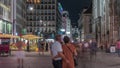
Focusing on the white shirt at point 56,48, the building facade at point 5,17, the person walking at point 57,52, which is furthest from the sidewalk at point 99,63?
the building facade at point 5,17

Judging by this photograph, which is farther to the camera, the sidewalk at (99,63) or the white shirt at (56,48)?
the sidewalk at (99,63)

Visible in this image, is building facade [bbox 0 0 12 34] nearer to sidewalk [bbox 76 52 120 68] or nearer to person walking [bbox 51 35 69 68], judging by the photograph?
sidewalk [bbox 76 52 120 68]

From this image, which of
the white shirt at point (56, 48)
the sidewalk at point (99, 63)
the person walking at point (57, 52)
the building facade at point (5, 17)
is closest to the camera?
the person walking at point (57, 52)

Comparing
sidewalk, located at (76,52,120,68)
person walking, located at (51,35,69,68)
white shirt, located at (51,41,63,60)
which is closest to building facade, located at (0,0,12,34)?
sidewalk, located at (76,52,120,68)

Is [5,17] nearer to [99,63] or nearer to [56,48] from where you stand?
[99,63]

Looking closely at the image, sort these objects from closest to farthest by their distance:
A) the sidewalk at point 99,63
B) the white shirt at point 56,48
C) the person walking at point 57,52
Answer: the person walking at point 57,52
the white shirt at point 56,48
the sidewalk at point 99,63

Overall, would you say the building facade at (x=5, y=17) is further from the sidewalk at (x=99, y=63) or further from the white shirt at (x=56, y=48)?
the white shirt at (x=56, y=48)

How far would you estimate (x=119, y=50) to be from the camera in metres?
50.3

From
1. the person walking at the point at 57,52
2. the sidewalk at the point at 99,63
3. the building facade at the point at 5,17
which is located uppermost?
the building facade at the point at 5,17

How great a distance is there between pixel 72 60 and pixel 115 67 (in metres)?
16.1

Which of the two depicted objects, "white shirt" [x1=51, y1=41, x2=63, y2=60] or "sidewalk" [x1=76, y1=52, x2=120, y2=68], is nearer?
"white shirt" [x1=51, y1=41, x2=63, y2=60]

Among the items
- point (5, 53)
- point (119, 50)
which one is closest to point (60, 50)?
point (119, 50)

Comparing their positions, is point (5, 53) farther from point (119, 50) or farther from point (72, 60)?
point (72, 60)

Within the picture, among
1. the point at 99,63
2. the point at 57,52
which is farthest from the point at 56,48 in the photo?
the point at 99,63
